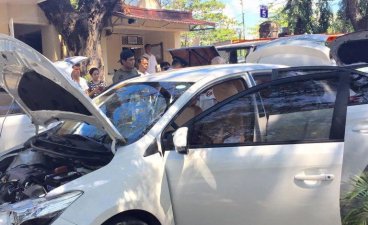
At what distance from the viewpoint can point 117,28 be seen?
17.0m

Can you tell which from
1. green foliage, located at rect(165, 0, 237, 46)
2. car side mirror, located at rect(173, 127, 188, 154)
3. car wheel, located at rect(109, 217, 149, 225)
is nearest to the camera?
car wheel, located at rect(109, 217, 149, 225)

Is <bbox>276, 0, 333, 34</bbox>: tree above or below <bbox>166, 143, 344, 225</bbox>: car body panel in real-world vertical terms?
above

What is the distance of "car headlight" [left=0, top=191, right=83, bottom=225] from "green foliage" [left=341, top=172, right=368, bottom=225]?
5.85 feet

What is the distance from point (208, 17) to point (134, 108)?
3687 centimetres

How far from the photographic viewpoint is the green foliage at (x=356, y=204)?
322 cm

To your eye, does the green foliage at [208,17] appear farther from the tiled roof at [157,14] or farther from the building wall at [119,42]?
the tiled roof at [157,14]

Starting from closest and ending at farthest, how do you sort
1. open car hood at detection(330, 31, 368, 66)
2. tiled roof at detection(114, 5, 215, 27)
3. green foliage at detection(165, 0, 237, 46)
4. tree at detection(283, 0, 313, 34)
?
open car hood at detection(330, 31, 368, 66), tiled roof at detection(114, 5, 215, 27), tree at detection(283, 0, 313, 34), green foliage at detection(165, 0, 237, 46)

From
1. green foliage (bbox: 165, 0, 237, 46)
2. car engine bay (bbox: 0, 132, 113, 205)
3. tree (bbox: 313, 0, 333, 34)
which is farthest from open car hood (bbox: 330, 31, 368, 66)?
green foliage (bbox: 165, 0, 237, 46)

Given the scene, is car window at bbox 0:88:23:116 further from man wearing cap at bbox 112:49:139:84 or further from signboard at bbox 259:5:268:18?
signboard at bbox 259:5:268:18

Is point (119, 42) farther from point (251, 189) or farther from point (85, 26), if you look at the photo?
point (251, 189)

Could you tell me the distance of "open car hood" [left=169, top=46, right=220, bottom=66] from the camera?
8.44 m

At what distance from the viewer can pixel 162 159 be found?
3.26 m

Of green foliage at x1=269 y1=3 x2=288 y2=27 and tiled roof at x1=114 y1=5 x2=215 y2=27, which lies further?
green foliage at x1=269 y1=3 x2=288 y2=27

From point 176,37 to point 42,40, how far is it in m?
6.34
